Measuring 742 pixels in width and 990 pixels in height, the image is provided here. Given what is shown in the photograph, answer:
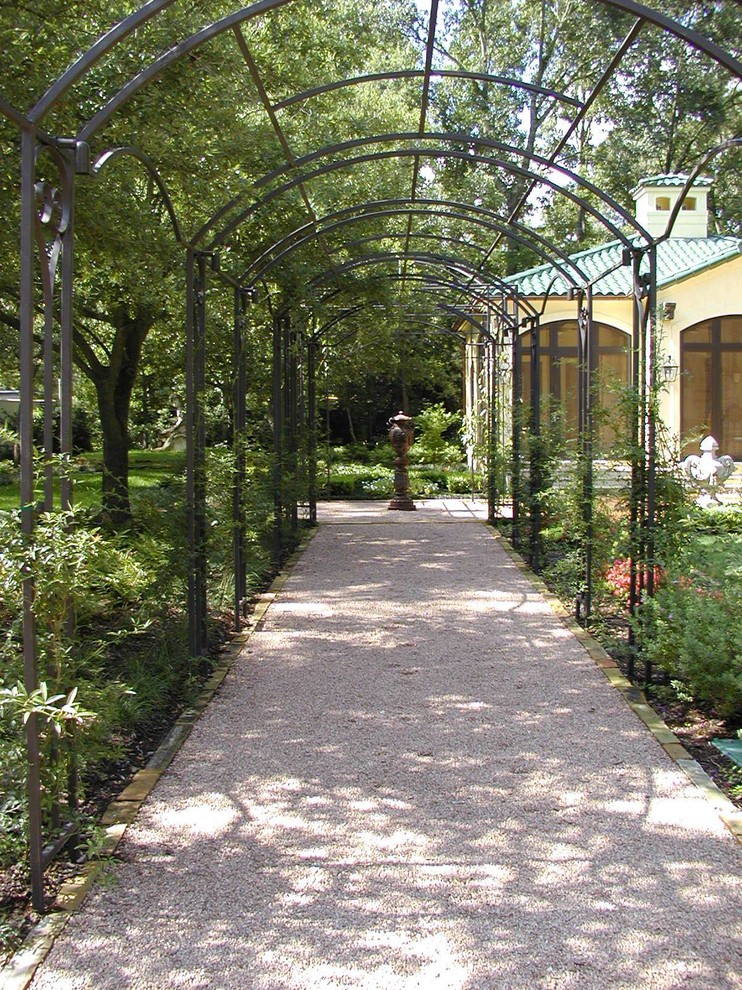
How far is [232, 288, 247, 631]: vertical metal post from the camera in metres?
7.04

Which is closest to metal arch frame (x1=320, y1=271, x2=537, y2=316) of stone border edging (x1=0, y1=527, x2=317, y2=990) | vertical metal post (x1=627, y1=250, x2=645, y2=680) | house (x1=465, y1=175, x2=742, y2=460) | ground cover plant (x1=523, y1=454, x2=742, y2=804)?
ground cover plant (x1=523, y1=454, x2=742, y2=804)

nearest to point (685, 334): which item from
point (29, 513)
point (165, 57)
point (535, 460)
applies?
point (535, 460)

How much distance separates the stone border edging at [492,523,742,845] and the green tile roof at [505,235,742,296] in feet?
37.7

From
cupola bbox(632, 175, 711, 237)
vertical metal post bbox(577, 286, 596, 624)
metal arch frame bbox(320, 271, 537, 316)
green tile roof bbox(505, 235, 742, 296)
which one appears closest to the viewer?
vertical metal post bbox(577, 286, 596, 624)

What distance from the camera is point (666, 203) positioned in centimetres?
2138

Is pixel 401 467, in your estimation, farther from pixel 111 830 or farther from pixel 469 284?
pixel 111 830

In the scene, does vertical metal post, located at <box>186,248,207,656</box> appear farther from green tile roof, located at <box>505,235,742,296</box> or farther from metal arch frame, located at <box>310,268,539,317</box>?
green tile roof, located at <box>505,235,742,296</box>

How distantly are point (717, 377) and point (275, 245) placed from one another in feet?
46.4

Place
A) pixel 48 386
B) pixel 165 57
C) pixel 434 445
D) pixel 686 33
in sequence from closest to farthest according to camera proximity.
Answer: pixel 48 386
pixel 686 33
pixel 165 57
pixel 434 445

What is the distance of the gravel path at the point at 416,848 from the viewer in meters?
2.83

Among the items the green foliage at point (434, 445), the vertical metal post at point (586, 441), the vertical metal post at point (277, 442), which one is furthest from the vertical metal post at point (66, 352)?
the green foliage at point (434, 445)

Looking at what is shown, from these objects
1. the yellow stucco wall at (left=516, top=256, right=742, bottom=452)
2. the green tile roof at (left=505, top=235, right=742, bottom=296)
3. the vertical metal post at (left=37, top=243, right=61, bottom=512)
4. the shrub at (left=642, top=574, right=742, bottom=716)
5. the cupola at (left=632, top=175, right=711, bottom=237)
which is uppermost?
the cupola at (left=632, top=175, right=711, bottom=237)

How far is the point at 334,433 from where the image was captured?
26578 mm

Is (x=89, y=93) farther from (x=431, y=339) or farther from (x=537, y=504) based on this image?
(x=431, y=339)
